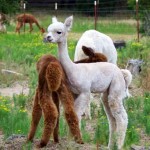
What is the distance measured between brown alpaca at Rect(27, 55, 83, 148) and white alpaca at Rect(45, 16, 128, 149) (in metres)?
0.29

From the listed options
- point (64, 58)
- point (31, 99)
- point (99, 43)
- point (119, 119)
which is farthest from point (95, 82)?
point (31, 99)

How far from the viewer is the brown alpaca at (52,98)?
785cm

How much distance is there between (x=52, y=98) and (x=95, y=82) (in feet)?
2.54

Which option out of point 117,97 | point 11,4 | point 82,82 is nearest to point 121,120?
point 117,97

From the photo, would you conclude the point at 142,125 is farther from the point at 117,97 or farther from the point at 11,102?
the point at 11,102

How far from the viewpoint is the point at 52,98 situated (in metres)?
8.12

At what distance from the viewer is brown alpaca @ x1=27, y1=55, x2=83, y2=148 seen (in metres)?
7.85

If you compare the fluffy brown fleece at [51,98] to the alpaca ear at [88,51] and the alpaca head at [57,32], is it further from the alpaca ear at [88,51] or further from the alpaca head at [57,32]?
the alpaca ear at [88,51]

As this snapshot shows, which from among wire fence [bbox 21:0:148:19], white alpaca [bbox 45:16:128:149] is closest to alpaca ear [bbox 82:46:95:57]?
white alpaca [bbox 45:16:128:149]

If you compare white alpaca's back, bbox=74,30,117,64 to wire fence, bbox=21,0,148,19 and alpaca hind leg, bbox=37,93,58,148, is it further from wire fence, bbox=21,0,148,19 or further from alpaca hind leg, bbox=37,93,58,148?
wire fence, bbox=21,0,148,19

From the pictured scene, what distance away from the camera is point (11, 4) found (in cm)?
991

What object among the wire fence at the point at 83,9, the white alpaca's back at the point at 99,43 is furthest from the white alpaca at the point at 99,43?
the wire fence at the point at 83,9

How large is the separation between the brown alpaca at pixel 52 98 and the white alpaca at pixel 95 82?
29 centimetres

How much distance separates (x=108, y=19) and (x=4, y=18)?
2821 cm
